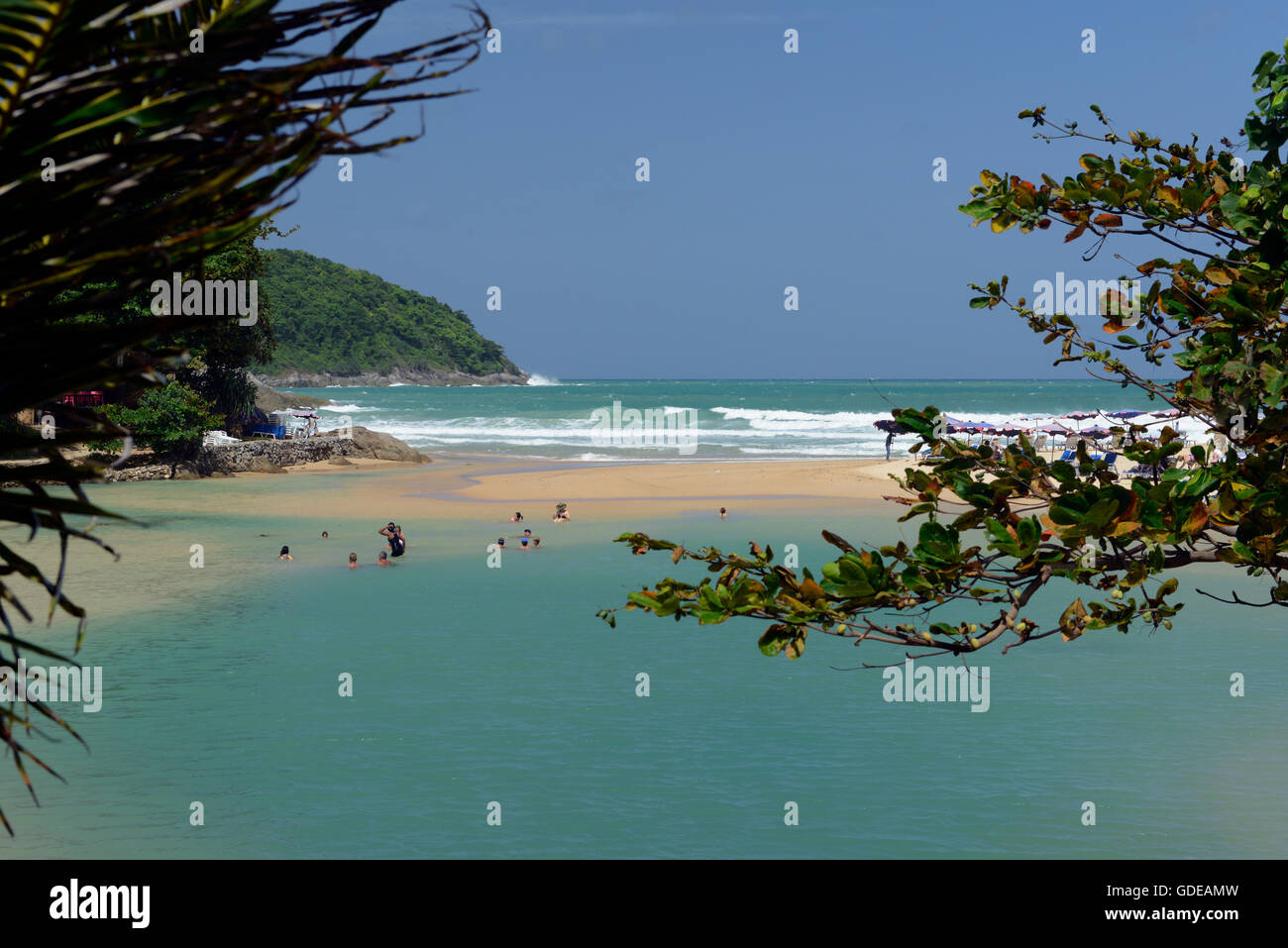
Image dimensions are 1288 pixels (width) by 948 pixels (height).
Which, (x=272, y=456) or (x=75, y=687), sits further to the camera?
(x=272, y=456)

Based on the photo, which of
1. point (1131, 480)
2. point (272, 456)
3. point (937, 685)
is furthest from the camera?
point (272, 456)

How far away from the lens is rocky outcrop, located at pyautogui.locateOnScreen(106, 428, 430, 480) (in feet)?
148

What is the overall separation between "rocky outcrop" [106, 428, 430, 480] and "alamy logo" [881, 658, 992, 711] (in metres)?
34.9

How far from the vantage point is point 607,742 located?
1249 centimetres

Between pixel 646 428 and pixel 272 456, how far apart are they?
45.5 m

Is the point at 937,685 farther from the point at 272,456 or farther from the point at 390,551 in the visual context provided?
the point at 272,456

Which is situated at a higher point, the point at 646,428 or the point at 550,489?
the point at 646,428

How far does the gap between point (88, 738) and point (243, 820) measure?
3.19 metres

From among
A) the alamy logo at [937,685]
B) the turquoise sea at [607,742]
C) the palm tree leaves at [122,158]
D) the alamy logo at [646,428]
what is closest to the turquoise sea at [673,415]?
the alamy logo at [646,428]
